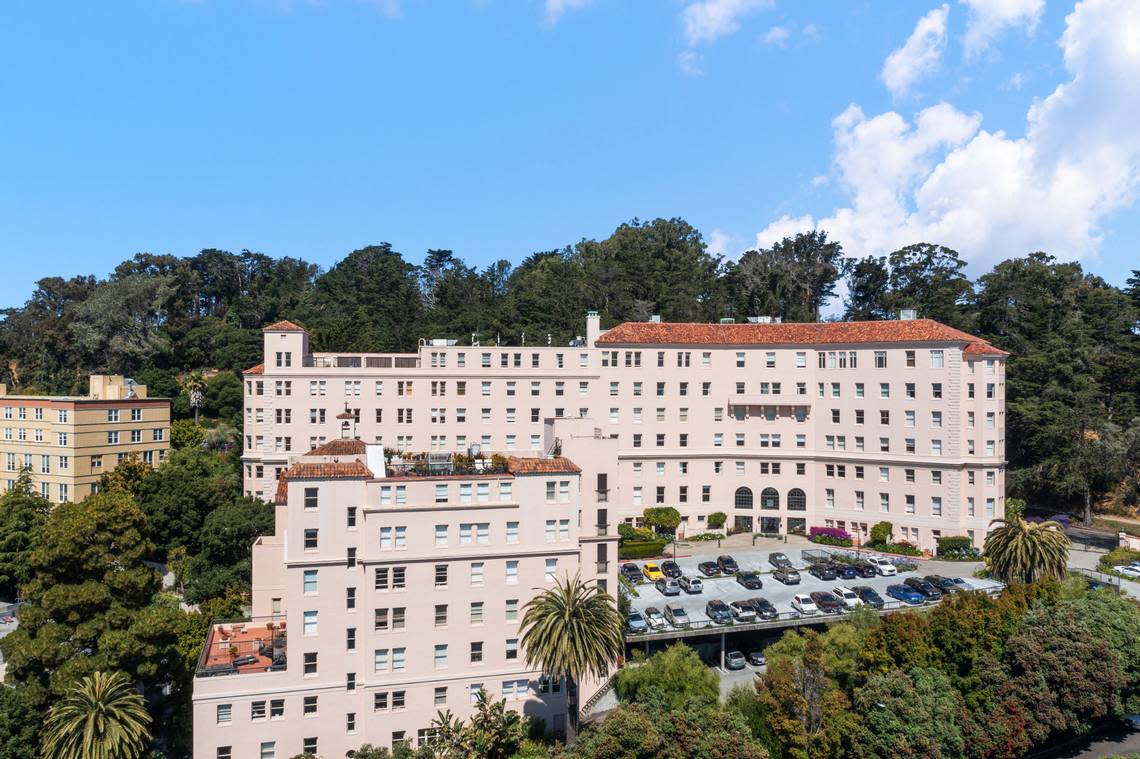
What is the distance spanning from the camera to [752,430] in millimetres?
76812

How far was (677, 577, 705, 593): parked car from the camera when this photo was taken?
55906 millimetres

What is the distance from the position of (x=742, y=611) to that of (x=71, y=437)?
6142 centimetres

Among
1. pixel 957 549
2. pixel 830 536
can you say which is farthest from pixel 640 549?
pixel 957 549

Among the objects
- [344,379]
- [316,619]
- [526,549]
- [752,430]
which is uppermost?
[344,379]

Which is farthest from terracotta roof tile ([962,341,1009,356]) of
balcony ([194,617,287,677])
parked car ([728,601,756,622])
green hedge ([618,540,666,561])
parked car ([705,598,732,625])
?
balcony ([194,617,287,677])

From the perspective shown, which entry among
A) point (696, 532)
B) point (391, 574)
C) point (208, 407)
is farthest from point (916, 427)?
point (208, 407)

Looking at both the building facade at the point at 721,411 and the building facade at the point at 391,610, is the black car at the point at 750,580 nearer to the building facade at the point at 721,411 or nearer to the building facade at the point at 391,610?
the building facade at the point at 721,411

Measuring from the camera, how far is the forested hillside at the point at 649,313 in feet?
267

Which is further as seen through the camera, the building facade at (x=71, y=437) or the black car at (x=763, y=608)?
the building facade at (x=71, y=437)

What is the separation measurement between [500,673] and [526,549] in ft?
23.5

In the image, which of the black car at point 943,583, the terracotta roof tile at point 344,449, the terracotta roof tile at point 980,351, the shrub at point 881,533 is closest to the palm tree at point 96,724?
the terracotta roof tile at point 344,449

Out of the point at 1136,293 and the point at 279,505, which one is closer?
the point at 279,505

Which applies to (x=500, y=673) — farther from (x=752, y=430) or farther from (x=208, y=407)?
(x=208, y=407)

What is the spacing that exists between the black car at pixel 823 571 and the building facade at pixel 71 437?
62.9 meters
